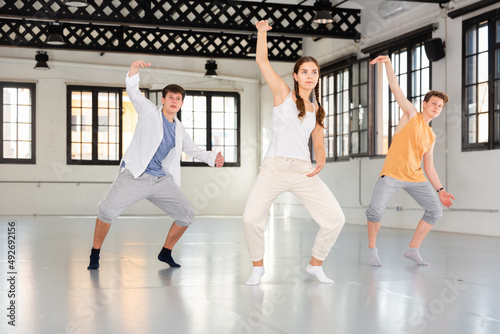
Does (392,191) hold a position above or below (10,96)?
below

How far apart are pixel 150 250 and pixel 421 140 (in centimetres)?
290

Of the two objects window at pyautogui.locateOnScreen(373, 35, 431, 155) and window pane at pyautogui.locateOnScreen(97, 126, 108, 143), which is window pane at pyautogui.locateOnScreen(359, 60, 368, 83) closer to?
window at pyautogui.locateOnScreen(373, 35, 431, 155)

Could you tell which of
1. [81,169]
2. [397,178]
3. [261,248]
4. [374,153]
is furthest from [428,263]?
[81,169]

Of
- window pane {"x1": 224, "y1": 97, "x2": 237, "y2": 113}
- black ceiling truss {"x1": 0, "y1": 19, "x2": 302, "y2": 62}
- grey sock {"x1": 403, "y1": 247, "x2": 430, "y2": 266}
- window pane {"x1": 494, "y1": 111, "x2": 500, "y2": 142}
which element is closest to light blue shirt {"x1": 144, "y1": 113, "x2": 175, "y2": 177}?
grey sock {"x1": 403, "y1": 247, "x2": 430, "y2": 266}

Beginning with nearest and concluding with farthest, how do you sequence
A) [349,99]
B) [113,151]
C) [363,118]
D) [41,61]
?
[363,118] < [349,99] < [41,61] < [113,151]

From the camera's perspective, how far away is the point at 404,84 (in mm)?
11305

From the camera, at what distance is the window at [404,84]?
10.8 metres

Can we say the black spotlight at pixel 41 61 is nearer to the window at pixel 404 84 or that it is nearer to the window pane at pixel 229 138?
the window pane at pixel 229 138

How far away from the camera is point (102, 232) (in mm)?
4887

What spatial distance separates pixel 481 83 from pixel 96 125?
10.2m

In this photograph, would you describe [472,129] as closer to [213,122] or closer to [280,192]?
[280,192]

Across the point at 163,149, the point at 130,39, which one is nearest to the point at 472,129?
the point at 163,149

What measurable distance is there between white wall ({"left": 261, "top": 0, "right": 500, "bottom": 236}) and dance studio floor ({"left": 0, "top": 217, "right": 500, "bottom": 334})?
9.40 ft

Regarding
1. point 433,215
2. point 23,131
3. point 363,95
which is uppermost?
point 363,95
